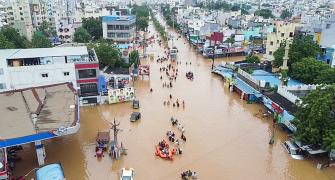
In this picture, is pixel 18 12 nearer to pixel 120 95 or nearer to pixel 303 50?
pixel 120 95

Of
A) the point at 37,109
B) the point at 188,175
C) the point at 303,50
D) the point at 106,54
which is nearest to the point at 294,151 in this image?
the point at 188,175

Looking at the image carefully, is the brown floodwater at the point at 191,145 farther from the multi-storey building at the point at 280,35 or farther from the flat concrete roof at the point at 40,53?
the multi-storey building at the point at 280,35

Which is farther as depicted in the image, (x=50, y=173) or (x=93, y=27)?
(x=93, y=27)

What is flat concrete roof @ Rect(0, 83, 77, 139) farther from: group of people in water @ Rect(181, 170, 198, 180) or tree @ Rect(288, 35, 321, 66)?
tree @ Rect(288, 35, 321, 66)

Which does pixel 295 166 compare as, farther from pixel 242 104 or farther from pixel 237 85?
pixel 237 85

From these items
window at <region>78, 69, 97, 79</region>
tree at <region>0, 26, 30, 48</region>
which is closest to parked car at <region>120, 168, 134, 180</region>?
window at <region>78, 69, 97, 79</region>

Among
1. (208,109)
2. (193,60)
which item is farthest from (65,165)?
(193,60)

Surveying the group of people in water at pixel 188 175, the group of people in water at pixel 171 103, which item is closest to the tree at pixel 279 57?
the group of people in water at pixel 171 103
